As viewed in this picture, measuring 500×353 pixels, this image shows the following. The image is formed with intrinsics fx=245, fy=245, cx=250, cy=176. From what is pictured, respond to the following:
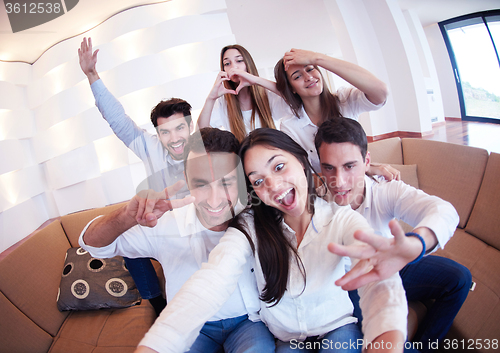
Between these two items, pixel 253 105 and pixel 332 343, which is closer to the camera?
pixel 332 343

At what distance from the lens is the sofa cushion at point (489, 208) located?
1.19 meters

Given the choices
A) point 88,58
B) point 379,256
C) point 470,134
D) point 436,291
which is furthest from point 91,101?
point 470,134

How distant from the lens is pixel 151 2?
3.74ft

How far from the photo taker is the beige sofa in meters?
1.03

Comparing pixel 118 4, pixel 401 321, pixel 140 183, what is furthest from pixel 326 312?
pixel 118 4

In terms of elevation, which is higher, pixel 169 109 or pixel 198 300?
pixel 169 109

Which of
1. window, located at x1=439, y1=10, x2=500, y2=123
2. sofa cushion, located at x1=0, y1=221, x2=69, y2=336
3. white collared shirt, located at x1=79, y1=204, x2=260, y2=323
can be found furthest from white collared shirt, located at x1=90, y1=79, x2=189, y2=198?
window, located at x1=439, y1=10, x2=500, y2=123

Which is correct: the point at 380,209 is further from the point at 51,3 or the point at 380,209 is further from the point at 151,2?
the point at 51,3

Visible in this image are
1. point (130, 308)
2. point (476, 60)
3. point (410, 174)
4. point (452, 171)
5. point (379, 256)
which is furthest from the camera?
point (476, 60)

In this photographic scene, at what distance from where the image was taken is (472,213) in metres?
1.32

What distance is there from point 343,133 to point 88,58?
1021 millimetres

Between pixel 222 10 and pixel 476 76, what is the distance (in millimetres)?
3286

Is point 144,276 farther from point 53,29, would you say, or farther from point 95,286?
point 53,29

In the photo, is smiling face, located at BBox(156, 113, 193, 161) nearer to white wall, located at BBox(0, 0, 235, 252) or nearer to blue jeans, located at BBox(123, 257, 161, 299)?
white wall, located at BBox(0, 0, 235, 252)
